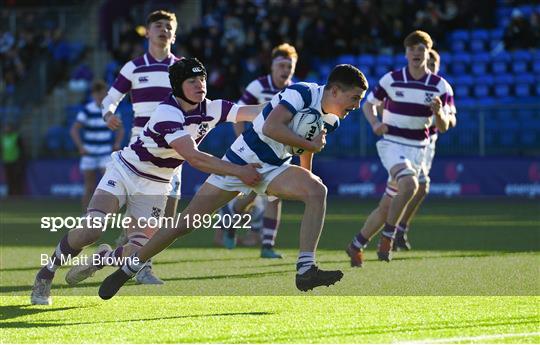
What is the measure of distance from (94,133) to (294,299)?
9838mm

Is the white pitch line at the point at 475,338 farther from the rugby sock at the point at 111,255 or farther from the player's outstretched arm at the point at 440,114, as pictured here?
the player's outstretched arm at the point at 440,114

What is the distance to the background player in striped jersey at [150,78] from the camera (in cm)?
1175

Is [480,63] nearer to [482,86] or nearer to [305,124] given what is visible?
[482,86]

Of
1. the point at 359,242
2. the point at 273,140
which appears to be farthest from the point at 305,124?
the point at 359,242

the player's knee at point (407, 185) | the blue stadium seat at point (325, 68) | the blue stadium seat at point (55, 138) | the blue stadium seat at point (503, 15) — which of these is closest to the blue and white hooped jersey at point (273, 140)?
the player's knee at point (407, 185)

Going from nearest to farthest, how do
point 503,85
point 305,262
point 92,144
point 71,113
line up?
point 305,262 → point 92,144 → point 503,85 → point 71,113

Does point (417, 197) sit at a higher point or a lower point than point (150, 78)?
lower

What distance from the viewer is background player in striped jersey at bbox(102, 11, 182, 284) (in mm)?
11750

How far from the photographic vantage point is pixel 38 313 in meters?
9.07

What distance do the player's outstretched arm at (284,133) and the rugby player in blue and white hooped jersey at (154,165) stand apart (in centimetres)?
29

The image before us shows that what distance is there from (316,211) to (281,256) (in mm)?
4457

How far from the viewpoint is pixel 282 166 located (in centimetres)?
922

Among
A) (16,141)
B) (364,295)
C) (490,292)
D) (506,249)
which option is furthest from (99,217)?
(16,141)

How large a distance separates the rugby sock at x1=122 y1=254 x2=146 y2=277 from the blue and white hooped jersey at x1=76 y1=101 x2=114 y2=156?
9.58 meters
